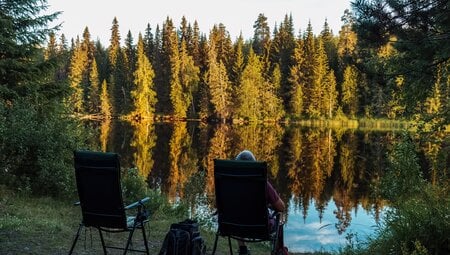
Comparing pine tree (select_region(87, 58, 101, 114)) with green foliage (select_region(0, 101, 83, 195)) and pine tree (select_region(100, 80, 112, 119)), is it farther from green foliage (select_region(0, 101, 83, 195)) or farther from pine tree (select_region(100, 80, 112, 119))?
green foliage (select_region(0, 101, 83, 195))

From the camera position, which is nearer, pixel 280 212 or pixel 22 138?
pixel 280 212

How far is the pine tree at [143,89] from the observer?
193ft

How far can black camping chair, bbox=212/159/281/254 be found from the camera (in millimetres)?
4770

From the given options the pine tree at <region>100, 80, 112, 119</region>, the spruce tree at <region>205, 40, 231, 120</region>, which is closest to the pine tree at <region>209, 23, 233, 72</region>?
the spruce tree at <region>205, 40, 231, 120</region>

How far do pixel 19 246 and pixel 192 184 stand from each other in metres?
6.12

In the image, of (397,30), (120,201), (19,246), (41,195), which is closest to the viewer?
(120,201)

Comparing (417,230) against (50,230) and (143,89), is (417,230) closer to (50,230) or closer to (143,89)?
(50,230)

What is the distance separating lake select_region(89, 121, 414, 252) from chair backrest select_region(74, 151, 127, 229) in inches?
195

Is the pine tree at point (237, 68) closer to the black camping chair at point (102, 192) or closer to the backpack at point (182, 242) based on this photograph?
the black camping chair at point (102, 192)

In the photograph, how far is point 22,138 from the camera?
32.2 feet

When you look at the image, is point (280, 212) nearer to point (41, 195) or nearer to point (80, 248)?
point (80, 248)

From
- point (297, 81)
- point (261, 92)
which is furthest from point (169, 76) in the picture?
point (297, 81)

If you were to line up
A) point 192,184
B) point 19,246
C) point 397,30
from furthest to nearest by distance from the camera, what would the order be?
point 192,184 < point 397,30 < point 19,246

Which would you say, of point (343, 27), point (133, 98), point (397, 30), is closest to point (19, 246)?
point (397, 30)
